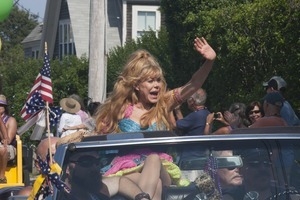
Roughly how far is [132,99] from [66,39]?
37.8 m

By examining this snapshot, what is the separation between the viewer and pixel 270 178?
5301mm

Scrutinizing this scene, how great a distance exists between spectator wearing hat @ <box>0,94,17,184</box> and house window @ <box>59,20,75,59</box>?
30.8 meters

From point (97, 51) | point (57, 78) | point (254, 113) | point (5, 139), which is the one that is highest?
point (97, 51)

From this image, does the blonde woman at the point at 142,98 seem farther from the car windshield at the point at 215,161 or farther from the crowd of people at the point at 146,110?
the car windshield at the point at 215,161

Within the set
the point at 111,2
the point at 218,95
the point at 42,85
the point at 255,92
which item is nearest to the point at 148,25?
the point at 111,2

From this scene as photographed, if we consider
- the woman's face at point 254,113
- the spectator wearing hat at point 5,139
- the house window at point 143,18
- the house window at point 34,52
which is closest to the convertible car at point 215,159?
the woman's face at point 254,113

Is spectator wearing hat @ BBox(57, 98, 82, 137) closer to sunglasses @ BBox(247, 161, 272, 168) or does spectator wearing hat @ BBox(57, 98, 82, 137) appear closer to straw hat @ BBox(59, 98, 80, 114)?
straw hat @ BBox(59, 98, 80, 114)

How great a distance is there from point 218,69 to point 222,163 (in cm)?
1350

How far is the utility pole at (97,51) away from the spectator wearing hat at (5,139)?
230 inches

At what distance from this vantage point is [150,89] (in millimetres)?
6621

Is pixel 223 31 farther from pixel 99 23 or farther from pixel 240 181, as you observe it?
pixel 240 181

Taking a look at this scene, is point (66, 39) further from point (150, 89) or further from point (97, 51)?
point (150, 89)

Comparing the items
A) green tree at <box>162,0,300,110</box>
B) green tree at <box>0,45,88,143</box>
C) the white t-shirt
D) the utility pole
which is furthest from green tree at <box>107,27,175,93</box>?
the white t-shirt

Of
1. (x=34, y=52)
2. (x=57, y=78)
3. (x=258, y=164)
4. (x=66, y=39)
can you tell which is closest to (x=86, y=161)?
(x=258, y=164)
